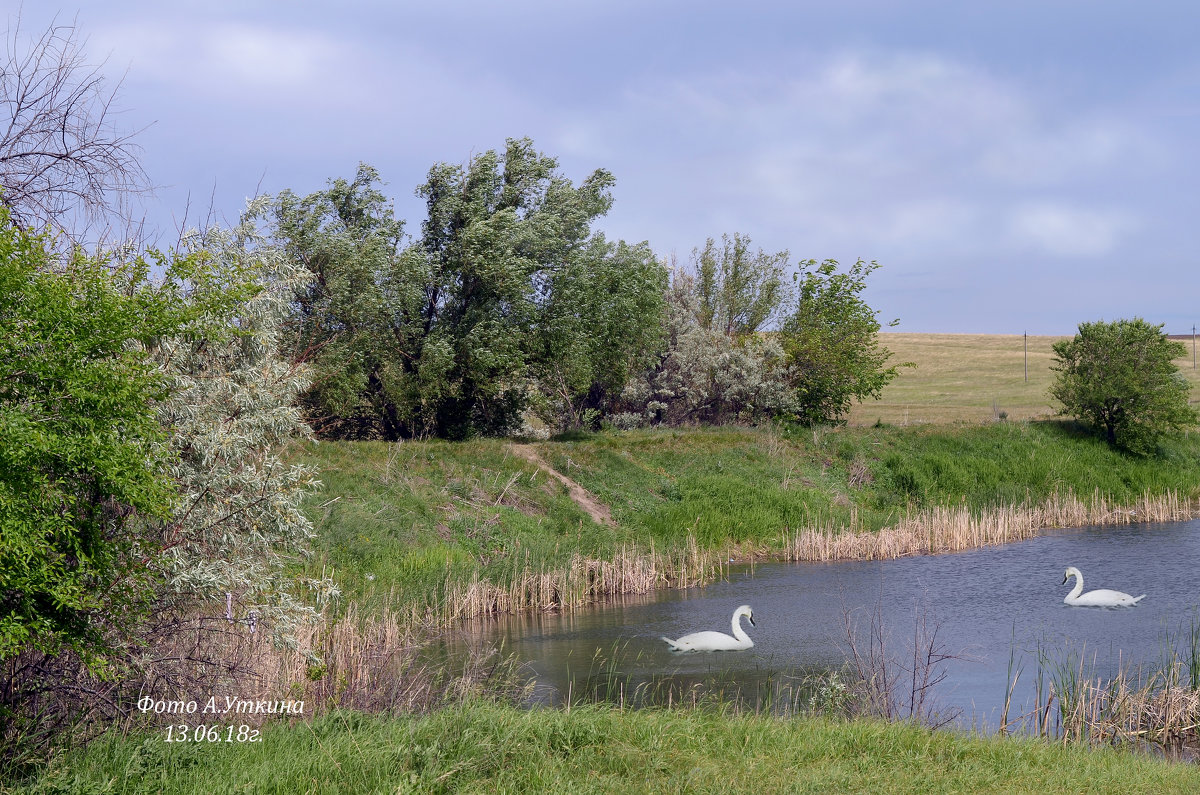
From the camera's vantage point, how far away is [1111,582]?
23094mm

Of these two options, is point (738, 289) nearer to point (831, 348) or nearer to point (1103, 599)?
point (831, 348)

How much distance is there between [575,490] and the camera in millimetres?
31844

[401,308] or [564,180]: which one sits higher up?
[564,180]

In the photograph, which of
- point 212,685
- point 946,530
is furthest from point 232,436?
point 946,530

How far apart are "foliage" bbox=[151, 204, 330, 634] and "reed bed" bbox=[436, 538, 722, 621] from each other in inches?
296

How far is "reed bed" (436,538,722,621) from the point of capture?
19656 mm

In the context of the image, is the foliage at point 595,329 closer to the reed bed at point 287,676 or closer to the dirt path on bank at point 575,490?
the dirt path on bank at point 575,490

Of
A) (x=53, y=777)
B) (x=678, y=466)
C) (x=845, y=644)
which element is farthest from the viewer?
(x=678, y=466)

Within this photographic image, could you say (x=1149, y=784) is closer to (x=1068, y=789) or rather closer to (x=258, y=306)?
(x=1068, y=789)

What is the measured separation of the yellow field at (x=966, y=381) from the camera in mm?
60438

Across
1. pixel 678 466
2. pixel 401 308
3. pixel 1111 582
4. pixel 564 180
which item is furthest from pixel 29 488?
pixel 564 180

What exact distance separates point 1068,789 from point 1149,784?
76cm

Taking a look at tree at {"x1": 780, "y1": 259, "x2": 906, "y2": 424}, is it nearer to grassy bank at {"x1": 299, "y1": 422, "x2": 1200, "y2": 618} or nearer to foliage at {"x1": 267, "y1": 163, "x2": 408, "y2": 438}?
grassy bank at {"x1": 299, "y1": 422, "x2": 1200, "y2": 618}

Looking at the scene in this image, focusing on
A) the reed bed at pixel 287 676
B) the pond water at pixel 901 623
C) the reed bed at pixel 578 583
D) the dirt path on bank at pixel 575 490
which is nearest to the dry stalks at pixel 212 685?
the reed bed at pixel 287 676
